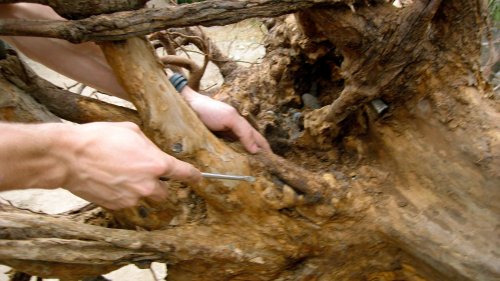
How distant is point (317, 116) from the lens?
127 cm

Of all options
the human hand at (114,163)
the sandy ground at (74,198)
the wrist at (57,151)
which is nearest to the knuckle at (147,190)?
the human hand at (114,163)

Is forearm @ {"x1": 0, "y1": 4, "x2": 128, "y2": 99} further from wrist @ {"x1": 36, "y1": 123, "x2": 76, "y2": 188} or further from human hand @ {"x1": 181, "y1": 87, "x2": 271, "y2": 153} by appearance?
wrist @ {"x1": 36, "y1": 123, "x2": 76, "y2": 188}

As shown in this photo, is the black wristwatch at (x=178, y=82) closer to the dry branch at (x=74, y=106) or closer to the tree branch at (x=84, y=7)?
the dry branch at (x=74, y=106)

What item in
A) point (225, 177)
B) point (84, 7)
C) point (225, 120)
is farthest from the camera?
point (225, 120)

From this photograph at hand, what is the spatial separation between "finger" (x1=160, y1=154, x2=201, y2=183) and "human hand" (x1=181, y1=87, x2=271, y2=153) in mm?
219

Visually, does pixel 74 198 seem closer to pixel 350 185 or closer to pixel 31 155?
pixel 350 185

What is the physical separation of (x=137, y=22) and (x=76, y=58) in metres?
0.33

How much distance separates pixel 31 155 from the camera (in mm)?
831

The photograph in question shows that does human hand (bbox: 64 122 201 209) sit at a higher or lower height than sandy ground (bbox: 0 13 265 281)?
lower

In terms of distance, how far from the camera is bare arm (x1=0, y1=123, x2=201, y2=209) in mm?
824

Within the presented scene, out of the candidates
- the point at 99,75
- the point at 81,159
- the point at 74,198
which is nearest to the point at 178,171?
the point at 81,159

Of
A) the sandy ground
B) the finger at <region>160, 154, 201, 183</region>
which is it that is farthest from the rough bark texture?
the sandy ground

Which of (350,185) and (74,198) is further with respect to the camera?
(74,198)

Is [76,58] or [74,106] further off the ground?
[76,58]
